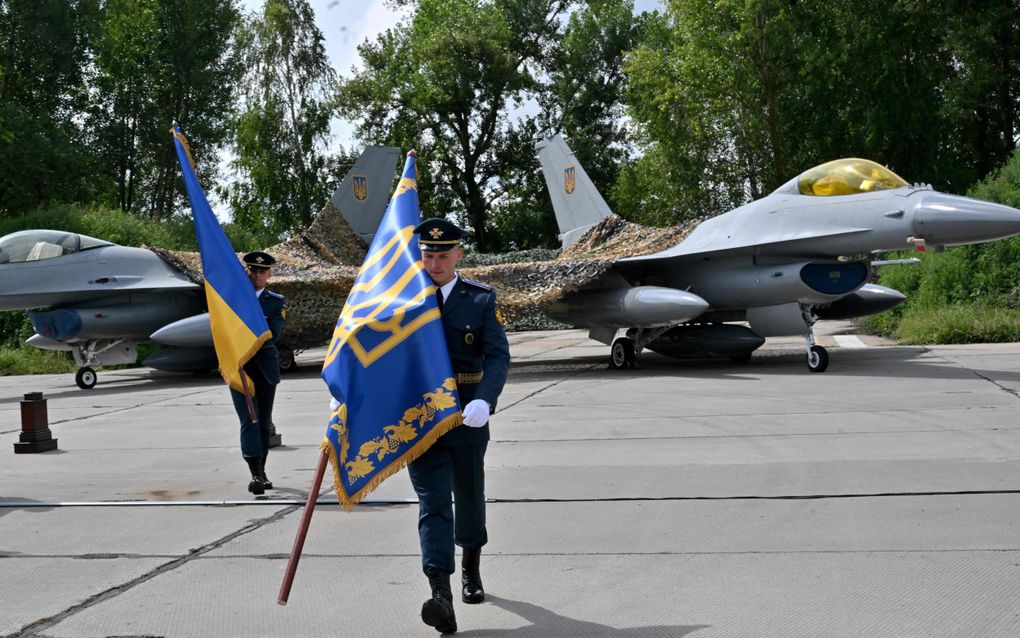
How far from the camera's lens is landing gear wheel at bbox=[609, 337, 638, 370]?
15.2m

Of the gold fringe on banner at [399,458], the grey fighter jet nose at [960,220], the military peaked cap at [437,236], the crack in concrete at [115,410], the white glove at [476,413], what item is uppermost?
the military peaked cap at [437,236]

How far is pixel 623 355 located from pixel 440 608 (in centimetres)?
1169

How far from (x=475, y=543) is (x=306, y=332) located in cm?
1327

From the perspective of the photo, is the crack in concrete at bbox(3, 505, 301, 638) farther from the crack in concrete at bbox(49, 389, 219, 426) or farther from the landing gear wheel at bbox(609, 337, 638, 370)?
the landing gear wheel at bbox(609, 337, 638, 370)

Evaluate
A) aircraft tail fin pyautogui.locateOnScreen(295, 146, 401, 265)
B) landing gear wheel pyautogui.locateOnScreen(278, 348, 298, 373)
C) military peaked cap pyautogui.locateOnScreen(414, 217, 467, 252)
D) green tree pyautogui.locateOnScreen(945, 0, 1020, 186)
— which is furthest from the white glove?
green tree pyautogui.locateOnScreen(945, 0, 1020, 186)

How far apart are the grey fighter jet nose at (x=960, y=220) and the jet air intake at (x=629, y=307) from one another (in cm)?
308

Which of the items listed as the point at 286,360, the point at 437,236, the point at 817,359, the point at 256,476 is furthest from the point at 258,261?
the point at 286,360

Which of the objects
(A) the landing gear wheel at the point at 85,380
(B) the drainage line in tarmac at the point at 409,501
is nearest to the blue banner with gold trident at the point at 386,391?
(B) the drainage line in tarmac at the point at 409,501

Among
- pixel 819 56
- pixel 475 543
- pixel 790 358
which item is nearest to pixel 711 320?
pixel 790 358

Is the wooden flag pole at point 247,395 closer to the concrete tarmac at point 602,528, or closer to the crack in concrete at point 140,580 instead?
the concrete tarmac at point 602,528

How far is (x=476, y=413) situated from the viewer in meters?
4.01

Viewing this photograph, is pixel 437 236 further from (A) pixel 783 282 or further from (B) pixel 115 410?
(B) pixel 115 410

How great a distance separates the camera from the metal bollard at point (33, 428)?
30.1ft

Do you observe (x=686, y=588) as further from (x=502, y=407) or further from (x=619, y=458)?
(x=502, y=407)
